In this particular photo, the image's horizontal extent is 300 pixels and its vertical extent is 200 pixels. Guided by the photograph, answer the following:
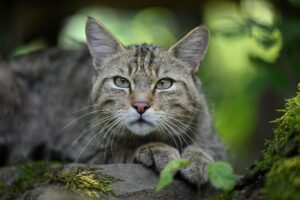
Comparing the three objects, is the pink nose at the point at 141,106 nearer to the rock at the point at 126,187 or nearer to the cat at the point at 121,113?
the cat at the point at 121,113

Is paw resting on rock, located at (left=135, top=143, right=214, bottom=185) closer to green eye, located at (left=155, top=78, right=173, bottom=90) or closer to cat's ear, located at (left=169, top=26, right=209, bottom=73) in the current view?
green eye, located at (left=155, top=78, right=173, bottom=90)

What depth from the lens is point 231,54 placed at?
1088 centimetres

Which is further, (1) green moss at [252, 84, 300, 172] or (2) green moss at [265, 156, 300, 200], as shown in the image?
(1) green moss at [252, 84, 300, 172]

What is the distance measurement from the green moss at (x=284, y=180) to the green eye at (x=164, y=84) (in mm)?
1794

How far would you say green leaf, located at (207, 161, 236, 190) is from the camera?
2.89 m

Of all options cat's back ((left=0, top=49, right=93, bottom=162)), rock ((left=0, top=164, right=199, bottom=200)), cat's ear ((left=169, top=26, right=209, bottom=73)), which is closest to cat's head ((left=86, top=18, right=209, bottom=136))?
cat's ear ((left=169, top=26, right=209, bottom=73))

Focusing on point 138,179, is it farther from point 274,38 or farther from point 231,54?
point 231,54

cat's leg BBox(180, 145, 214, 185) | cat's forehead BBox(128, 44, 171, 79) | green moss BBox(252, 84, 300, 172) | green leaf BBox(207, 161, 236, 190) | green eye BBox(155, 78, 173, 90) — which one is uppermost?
cat's forehead BBox(128, 44, 171, 79)

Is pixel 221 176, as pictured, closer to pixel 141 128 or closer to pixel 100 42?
pixel 141 128

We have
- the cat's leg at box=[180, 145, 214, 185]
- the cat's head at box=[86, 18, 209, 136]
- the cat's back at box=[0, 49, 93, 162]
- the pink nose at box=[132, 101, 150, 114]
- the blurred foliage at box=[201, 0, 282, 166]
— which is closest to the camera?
the cat's leg at box=[180, 145, 214, 185]

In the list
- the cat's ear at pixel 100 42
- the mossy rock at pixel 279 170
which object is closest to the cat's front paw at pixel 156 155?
the mossy rock at pixel 279 170

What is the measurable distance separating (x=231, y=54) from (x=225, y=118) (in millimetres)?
1849

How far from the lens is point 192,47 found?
16.1 ft

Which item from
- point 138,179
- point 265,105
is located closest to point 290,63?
point 138,179
